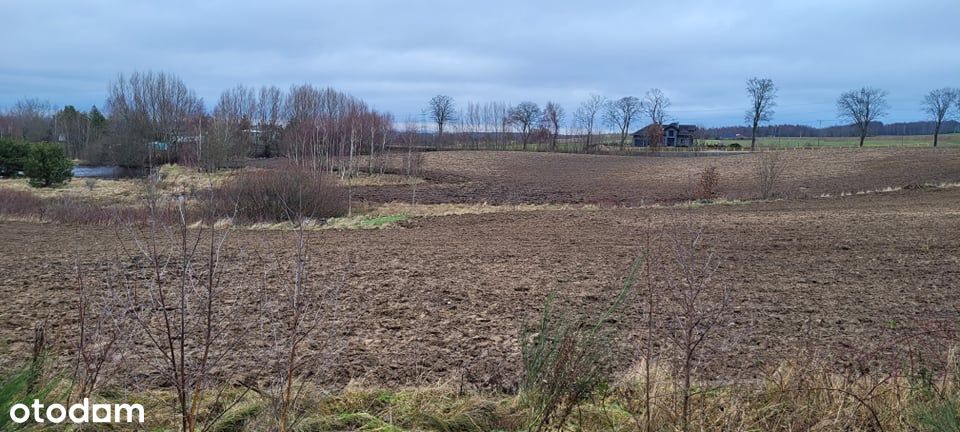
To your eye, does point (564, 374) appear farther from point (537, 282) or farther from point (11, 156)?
point (11, 156)

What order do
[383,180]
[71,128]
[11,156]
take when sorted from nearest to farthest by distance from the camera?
[383,180] → [11,156] → [71,128]

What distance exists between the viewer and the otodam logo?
346 centimetres

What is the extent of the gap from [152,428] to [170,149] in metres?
50.3

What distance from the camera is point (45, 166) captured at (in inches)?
1604

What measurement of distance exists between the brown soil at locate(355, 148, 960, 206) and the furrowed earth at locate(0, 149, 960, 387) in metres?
10.0

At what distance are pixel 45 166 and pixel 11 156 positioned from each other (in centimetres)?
1060

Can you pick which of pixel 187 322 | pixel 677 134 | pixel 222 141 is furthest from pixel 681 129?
pixel 187 322

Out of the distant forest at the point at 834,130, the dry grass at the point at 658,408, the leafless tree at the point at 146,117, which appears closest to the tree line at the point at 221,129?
the leafless tree at the point at 146,117

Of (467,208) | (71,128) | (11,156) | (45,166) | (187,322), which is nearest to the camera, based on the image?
(187,322)

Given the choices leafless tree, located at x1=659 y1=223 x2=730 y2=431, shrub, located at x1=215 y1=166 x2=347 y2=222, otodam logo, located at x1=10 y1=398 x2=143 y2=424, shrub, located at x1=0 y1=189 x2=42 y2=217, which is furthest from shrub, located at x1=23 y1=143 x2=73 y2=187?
otodam logo, located at x1=10 y1=398 x2=143 y2=424

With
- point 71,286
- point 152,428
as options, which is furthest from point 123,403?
point 71,286

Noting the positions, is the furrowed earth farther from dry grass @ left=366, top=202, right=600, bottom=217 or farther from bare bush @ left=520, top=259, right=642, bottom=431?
dry grass @ left=366, top=202, right=600, bottom=217

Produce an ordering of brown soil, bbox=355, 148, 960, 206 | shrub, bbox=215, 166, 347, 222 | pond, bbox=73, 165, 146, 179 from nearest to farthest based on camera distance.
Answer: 1. shrub, bbox=215, 166, 347, 222
2. brown soil, bbox=355, 148, 960, 206
3. pond, bbox=73, 165, 146, 179

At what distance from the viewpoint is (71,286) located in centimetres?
935
